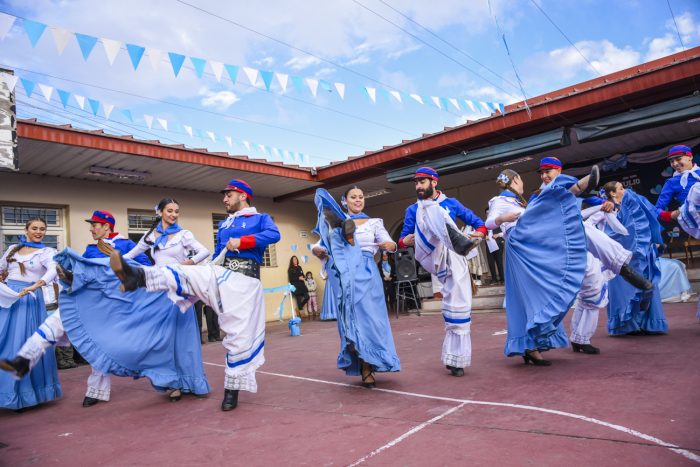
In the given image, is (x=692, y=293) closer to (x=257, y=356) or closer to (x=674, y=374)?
(x=674, y=374)

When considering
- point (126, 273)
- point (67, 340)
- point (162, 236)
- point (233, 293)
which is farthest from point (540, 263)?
point (67, 340)

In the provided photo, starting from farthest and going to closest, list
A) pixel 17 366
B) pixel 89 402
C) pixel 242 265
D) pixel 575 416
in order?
pixel 89 402 → pixel 242 265 → pixel 17 366 → pixel 575 416

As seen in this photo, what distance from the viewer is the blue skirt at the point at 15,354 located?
14.6 feet

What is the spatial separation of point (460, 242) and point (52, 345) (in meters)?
3.62

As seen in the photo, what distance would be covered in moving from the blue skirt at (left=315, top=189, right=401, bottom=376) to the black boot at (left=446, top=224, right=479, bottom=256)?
74 cm

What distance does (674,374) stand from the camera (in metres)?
3.52

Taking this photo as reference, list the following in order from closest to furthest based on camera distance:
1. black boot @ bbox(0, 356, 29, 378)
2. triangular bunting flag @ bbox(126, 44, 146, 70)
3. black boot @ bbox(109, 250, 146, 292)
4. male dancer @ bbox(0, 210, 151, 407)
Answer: black boot @ bbox(0, 356, 29, 378)
black boot @ bbox(109, 250, 146, 292)
male dancer @ bbox(0, 210, 151, 407)
triangular bunting flag @ bbox(126, 44, 146, 70)

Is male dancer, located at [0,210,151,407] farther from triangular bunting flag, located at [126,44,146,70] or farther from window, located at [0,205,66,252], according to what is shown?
window, located at [0,205,66,252]

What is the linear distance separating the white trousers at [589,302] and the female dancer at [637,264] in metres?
0.81

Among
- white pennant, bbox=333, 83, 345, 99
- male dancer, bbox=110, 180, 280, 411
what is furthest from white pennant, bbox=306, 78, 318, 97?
male dancer, bbox=110, 180, 280, 411

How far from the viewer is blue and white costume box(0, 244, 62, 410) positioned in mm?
4477

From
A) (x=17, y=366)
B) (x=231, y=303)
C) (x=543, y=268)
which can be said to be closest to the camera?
(x=17, y=366)

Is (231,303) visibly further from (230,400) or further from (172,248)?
(172,248)

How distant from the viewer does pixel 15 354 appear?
180 inches
